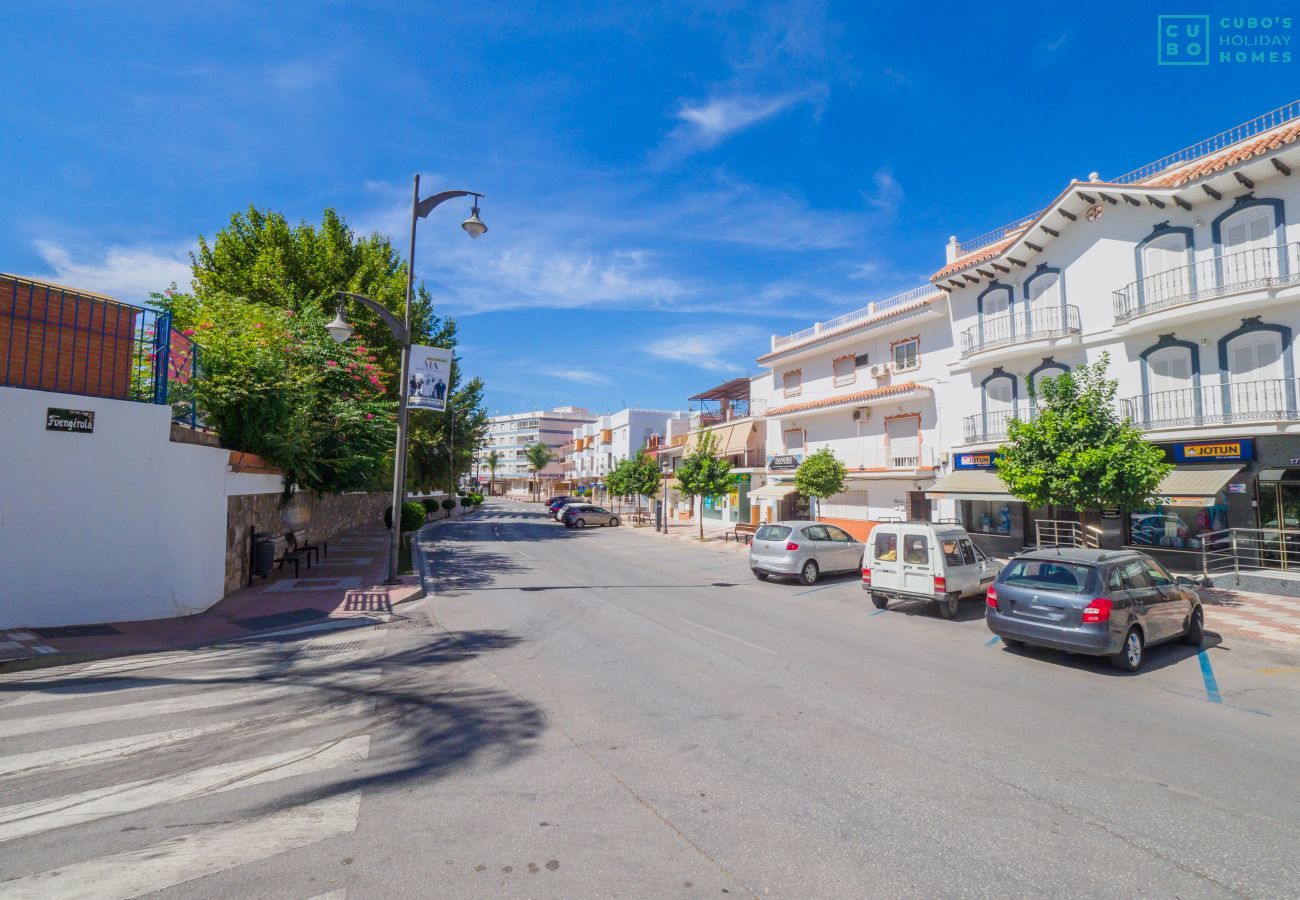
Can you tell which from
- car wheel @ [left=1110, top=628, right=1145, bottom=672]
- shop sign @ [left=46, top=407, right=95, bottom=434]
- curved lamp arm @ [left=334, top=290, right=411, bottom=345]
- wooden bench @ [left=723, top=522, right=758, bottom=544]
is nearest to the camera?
car wheel @ [left=1110, top=628, right=1145, bottom=672]

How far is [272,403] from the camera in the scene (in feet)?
43.4

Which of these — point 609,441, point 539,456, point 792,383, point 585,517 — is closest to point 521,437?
point 539,456

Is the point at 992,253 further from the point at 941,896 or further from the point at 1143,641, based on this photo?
the point at 941,896

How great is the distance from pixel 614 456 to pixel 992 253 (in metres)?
51.8

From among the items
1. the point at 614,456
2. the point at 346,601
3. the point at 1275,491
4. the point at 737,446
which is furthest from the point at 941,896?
the point at 614,456

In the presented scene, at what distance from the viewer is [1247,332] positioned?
16.0m

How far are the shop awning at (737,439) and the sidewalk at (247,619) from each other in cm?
2192

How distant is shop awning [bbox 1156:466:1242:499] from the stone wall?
20.5 metres

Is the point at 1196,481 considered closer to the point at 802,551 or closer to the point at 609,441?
the point at 802,551

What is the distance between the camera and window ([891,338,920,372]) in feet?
83.8

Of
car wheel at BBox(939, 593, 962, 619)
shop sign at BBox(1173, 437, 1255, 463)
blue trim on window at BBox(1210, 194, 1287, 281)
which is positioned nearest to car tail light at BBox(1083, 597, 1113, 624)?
car wheel at BBox(939, 593, 962, 619)

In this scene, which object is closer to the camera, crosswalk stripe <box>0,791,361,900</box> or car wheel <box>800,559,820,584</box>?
crosswalk stripe <box>0,791,361,900</box>

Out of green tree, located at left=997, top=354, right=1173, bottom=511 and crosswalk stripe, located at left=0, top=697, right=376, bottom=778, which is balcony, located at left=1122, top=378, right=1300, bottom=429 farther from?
crosswalk stripe, located at left=0, top=697, right=376, bottom=778

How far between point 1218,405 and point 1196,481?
2.40 meters
